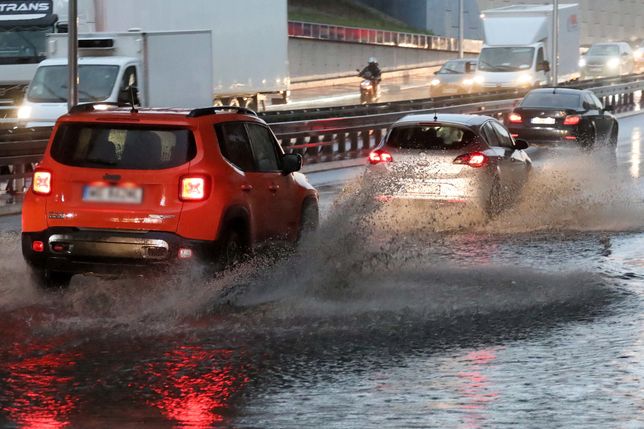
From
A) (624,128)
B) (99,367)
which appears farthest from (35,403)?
(624,128)

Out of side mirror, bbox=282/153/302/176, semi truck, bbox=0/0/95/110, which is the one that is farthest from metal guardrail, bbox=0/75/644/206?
side mirror, bbox=282/153/302/176

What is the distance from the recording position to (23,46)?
33531mm

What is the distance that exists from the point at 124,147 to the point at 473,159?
22.4 ft

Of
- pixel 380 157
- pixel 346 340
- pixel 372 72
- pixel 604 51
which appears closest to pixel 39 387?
pixel 346 340

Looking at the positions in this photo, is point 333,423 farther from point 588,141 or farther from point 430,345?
point 588,141

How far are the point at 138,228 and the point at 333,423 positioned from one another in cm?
393

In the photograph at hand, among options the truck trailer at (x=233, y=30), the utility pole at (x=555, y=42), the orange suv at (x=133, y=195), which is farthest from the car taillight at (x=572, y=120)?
the utility pole at (x=555, y=42)

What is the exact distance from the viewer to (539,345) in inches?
369

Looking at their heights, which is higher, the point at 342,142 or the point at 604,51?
the point at 604,51

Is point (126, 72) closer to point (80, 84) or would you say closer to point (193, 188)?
point (80, 84)

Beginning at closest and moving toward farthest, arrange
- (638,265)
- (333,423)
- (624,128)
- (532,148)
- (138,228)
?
(333,423) < (138,228) < (638,265) < (532,148) < (624,128)

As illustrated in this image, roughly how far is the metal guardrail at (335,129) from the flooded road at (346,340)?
Answer: 22.0 feet

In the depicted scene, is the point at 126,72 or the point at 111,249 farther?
the point at 126,72

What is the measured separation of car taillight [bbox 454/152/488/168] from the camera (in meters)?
16.7
